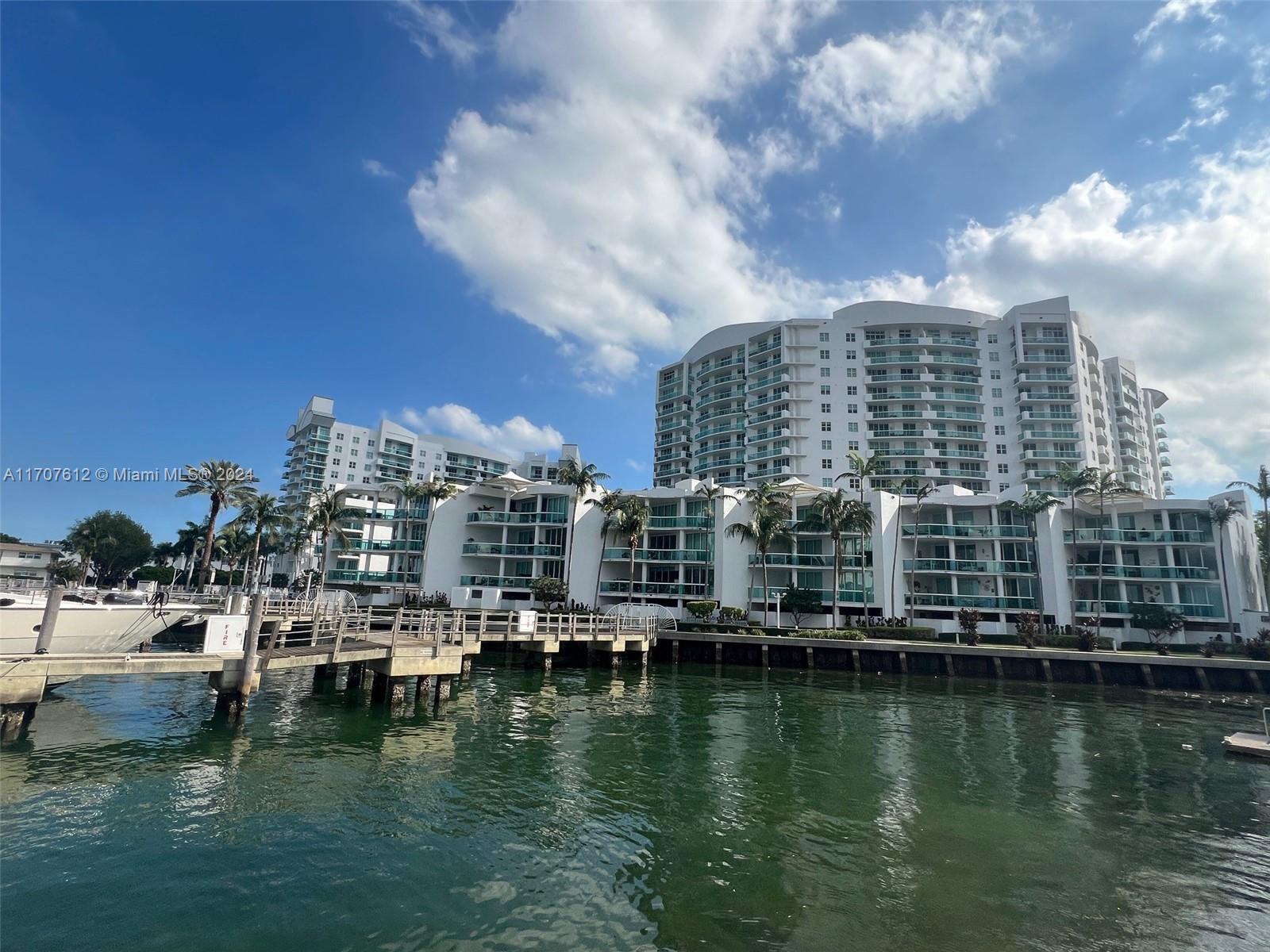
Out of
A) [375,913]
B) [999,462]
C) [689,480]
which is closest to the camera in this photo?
[375,913]

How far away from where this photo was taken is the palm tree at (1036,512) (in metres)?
56.1

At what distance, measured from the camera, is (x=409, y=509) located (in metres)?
74.3

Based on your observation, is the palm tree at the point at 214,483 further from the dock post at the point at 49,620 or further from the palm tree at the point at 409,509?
the dock post at the point at 49,620

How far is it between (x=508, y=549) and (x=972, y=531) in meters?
47.8

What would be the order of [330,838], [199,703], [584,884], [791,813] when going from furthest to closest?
[199,703], [791,813], [330,838], [584,884]

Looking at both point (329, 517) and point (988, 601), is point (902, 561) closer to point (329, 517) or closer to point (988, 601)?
point (988, 601)

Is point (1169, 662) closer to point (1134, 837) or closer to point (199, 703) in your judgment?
point (1134, 837)

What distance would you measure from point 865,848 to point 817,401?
279 ft

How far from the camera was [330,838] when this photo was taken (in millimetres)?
12320

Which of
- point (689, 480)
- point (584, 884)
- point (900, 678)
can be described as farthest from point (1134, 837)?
point (689, 480)

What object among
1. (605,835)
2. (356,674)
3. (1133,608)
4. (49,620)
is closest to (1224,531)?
(1133,608)

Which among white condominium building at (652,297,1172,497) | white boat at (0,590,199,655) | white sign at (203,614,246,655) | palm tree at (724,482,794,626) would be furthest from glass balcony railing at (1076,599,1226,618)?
white boat at (0,590,199,655)

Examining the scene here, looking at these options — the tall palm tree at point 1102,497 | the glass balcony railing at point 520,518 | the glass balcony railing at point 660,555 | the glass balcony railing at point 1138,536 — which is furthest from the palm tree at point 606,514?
the tall palm tree at point 1102,497

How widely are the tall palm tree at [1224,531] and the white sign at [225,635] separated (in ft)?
227
